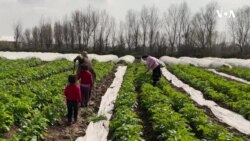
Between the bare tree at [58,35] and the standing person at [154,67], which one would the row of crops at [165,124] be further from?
the bare tree at [58,35]

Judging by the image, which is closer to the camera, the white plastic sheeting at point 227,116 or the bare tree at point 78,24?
the white plastic sheeting at point 227,116

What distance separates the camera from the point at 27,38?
349 feet

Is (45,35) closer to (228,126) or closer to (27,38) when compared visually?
(27,38)

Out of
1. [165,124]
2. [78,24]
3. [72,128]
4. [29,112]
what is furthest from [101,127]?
[78,24]

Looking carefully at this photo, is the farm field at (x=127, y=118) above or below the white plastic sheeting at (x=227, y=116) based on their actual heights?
above

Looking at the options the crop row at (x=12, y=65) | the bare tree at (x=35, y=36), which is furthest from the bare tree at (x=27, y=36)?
the crop row at (x=12, y=65)

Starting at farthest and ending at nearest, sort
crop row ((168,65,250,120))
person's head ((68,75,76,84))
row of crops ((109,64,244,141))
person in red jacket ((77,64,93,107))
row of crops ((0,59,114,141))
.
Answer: crop row ((168,65,250,120)) → person in red jacket ((77,64,93,107)) → person's head ((68,75,76,84)) → row of crops ((0,59,114,141)) → row of crops ((109,64,244,141))

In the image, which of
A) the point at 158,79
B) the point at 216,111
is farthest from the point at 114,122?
the point at 158,79

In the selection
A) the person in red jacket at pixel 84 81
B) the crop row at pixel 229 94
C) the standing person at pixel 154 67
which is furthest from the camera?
the standing person at pixel 154 67

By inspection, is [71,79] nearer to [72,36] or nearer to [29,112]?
[29,112]

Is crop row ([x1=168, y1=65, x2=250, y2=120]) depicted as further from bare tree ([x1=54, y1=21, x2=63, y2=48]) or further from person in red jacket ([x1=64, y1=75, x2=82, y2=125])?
bare tree ([x1=54, y1=21, x2=63, y2=48])

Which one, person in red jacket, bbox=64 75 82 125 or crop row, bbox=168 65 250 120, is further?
crop row, bbox=168 65 250 120

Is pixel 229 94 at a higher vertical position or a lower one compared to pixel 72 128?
higher

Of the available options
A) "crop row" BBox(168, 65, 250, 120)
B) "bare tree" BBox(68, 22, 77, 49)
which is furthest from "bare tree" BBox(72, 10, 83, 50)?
"crop row" BBox(168, 65, 250, 120)
